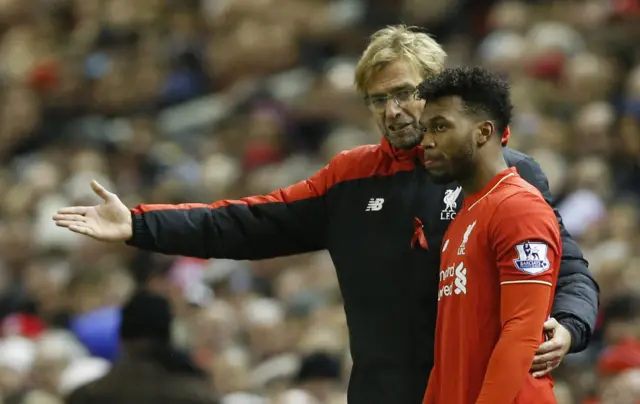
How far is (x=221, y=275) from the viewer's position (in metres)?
10.7

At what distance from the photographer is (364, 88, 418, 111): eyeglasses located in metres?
4.95

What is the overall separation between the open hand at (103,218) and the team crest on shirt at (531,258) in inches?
59.0

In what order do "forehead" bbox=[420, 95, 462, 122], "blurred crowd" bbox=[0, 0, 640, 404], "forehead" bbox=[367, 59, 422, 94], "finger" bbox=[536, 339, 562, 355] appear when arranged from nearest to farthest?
"finger" bbox=[536, 339, 562, 355] → "forehead" bbox=[420, 95, 462, 122] → "forehead" bbox=[367, 59, 422, 94] → "blurred crowd" bbox=[0, 0, 640, 404]

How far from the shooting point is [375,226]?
5.03 meters

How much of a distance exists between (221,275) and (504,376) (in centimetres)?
665

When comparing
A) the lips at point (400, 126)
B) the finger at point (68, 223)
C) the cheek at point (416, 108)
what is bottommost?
the finger at point (68, 223)

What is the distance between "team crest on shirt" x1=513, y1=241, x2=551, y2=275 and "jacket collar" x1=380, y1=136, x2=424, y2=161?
0.90 m

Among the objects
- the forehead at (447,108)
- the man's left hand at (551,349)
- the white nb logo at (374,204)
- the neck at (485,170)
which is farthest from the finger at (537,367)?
the white nb logo at (374,204)

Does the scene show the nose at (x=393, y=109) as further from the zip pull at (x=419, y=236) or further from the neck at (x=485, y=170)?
the neck at (x=485, y=170)

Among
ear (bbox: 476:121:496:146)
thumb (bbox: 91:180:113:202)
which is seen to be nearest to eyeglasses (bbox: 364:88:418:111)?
ear (bbox: 476:121:496:146)

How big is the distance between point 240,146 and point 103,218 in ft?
26.3

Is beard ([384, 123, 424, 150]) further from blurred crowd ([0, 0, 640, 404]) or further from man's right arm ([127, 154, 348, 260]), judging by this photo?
blurred crowd ([0, 0, 640, 404])

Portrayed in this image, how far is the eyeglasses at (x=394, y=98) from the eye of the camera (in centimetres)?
495

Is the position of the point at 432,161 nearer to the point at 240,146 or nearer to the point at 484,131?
the point at 484,131
